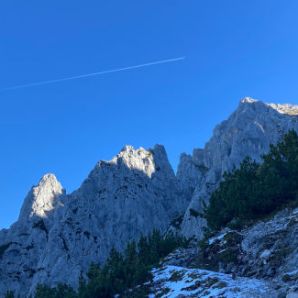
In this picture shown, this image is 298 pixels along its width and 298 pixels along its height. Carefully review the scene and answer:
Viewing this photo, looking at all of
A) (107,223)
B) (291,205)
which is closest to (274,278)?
(291,205)

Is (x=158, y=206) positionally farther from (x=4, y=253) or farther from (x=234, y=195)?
(x=234, y=195)

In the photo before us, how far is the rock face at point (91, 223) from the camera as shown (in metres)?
154

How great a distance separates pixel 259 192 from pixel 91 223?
418 ft

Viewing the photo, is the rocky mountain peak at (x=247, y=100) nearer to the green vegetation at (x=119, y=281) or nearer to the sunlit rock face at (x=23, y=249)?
the sunlit rock face at (x=23, y=249)

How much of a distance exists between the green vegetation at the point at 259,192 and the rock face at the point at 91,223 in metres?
96.4

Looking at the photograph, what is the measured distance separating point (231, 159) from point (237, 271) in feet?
423

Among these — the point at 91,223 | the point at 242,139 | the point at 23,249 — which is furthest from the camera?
the point at 23,249

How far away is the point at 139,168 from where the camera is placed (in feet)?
620

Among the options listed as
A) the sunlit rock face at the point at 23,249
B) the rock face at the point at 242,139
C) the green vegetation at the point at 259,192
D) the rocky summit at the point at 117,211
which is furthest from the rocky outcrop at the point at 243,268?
the sunlit rock face at the point at 23,249

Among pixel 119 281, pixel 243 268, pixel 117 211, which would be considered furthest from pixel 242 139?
pixel 243 268

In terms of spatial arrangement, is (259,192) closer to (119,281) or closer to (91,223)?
(119,281)

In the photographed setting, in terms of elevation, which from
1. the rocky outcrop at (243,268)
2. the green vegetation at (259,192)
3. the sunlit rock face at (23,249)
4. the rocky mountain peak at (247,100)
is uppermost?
the rocky mountain peak at (247,100)

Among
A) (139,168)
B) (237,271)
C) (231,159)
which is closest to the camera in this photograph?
(237,271)

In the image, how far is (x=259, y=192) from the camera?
4981 cm
